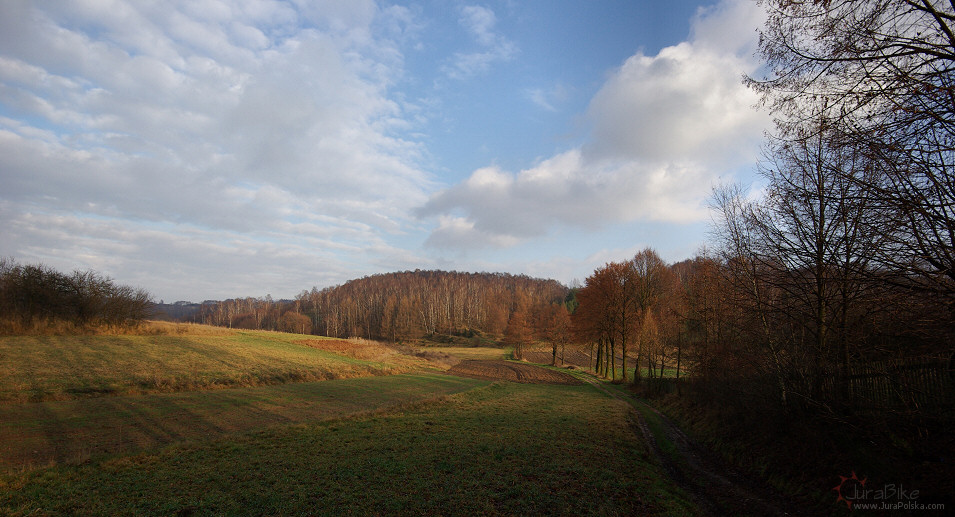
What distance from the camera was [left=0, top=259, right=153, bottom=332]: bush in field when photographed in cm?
2950

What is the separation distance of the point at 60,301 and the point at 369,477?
4014 cm

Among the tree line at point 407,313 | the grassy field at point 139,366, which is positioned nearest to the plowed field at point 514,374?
the grassy field at point 139,366

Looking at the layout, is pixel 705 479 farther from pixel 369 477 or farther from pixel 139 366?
pixel 139 366

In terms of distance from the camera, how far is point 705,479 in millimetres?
11164

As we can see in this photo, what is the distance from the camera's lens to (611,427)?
16609 millimetres

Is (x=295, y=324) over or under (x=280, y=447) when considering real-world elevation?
under

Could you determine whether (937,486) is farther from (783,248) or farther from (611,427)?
(611,427)

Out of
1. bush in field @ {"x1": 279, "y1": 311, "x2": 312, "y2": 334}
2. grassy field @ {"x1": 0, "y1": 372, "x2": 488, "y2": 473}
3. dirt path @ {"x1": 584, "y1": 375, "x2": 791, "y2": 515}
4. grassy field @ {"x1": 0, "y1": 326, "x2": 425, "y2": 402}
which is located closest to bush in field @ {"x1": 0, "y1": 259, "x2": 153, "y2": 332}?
grassy field @ {"x1": 0, "y1": 326, "x2": 425, "y2": 402}

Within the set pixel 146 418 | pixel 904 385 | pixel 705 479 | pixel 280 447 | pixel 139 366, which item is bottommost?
pixel 146 418

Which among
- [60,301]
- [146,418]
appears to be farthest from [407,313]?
[146,418]

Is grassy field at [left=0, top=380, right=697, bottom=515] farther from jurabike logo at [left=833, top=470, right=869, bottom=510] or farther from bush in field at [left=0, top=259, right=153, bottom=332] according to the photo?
bush in field at [left=0, top=259, right=153, bottom=332]

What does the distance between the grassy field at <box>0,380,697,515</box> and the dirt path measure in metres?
0.77

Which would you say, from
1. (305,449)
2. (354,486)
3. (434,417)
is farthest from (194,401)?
(354,486)

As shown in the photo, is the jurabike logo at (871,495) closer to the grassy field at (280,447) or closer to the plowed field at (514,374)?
the grassy field at (280,447)
